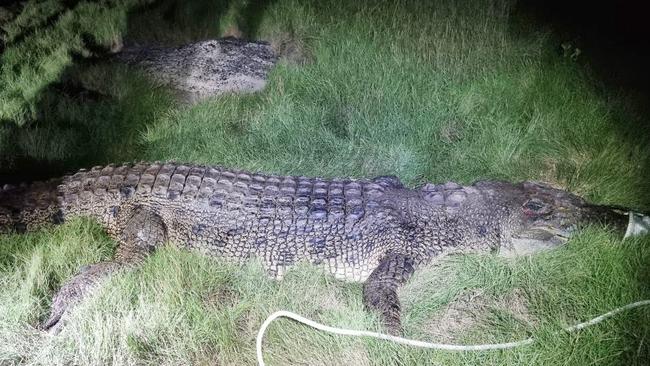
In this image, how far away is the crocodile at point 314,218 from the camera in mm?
3018

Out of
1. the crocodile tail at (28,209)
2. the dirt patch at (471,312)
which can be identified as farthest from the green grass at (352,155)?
the crocodile tail at (28,209)

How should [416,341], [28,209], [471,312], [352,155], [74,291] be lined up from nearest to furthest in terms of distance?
[416,341] → [471,312] → [74,291] → [28,209] → [352,155]

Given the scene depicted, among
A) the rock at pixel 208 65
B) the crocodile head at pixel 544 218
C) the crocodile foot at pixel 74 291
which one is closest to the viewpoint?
the crocodile foot at pixel 74 291

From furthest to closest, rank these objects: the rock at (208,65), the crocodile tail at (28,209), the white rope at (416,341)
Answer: the rock at (208,65), the crocodile tail at (28,209), the white rope at (416,341)

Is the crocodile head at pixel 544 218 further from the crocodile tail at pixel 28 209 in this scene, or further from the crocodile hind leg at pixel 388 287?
the crocodile tail at pixel 28 209

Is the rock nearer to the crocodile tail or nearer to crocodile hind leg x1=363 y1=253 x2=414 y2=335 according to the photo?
the crocodile tail

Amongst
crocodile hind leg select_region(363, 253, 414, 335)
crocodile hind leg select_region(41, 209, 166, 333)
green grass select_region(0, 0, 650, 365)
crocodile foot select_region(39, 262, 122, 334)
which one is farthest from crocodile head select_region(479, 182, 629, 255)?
crocodile foot select_region(39, 262, 122, 334)

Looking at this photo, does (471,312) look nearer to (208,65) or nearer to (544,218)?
(544,218)

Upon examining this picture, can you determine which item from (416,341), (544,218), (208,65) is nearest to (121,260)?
(416,341)

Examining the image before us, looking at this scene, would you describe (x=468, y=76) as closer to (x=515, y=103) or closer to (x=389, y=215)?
(x=515, y=103)

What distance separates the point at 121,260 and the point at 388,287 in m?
1.45

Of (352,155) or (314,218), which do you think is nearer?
(314,218)

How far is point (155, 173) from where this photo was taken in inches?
127

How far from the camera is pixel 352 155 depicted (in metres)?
3.96
